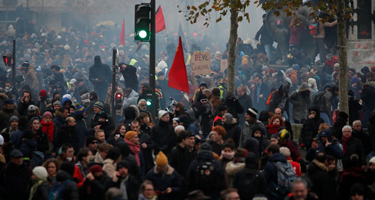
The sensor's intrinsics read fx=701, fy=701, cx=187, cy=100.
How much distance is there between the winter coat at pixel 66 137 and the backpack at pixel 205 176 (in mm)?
4022

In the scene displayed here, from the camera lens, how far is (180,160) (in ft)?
36.6

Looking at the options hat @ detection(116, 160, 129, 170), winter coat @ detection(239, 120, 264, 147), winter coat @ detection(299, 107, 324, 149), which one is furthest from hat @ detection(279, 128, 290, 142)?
hat @ detection(116, 160, 129, 170)

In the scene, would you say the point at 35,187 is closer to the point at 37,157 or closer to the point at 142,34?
the point at 37,157

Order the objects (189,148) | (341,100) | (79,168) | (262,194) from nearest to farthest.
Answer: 1. (262,194)
2. (79,168)
3. (189,148)
4. (341,100)

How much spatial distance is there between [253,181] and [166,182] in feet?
4.17

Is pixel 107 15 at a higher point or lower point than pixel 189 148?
higher

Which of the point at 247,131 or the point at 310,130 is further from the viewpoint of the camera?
the point at 310,130

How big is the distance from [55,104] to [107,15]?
65628mm

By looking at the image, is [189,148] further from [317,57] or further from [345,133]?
[317,57]

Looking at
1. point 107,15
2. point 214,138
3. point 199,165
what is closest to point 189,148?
point 214,138

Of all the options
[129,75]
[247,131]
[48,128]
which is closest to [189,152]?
[247,131]

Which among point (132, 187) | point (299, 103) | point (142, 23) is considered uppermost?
point (142, 23)

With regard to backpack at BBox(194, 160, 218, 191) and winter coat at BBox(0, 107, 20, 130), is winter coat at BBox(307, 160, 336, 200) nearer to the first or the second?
backpack at BBox(194, 160, 218, 191)

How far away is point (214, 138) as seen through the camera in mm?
11914
